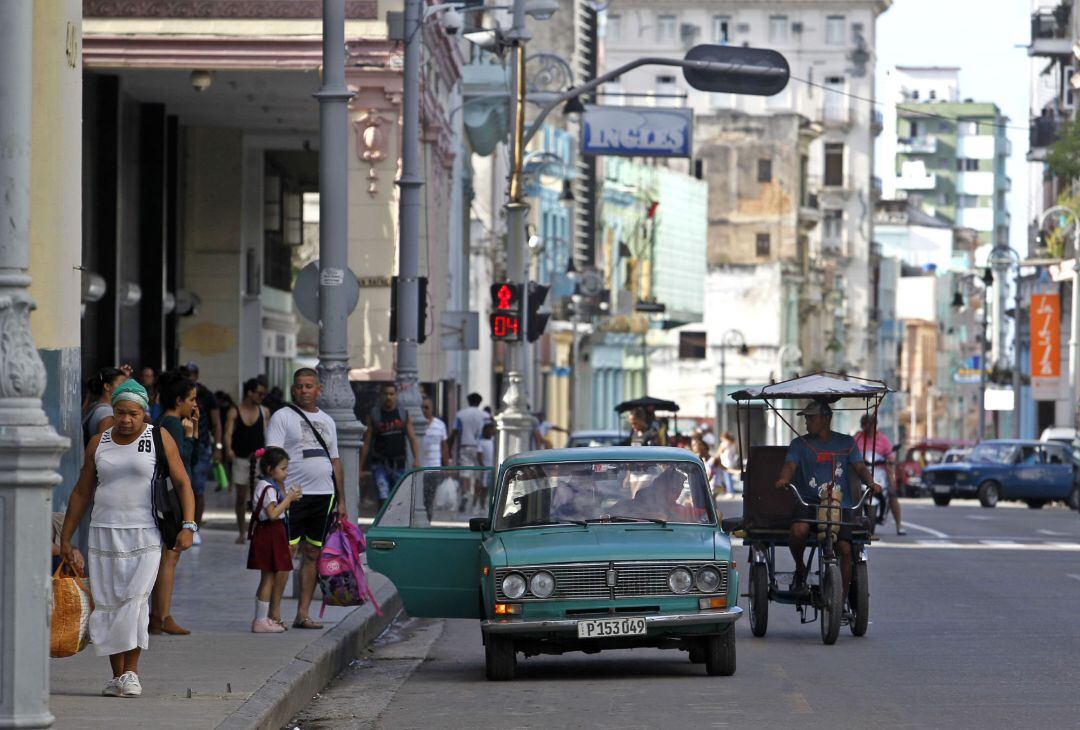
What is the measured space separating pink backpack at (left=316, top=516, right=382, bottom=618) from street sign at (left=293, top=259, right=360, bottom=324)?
3164mm

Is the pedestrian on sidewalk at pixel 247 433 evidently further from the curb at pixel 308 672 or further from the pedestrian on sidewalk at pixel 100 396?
the pedestrian on sidewalk at pixel 100 396

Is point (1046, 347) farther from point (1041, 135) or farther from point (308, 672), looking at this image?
point (308, 672)

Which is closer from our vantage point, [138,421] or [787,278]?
[138,421]

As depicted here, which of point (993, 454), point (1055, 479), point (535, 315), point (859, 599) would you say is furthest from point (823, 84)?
point (859, 599)

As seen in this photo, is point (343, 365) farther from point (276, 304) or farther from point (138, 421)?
point (276, 304)

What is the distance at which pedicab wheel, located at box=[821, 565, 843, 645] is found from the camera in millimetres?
15789

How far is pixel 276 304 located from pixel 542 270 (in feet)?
94.5

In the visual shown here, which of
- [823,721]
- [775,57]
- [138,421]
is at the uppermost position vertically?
[775,57]

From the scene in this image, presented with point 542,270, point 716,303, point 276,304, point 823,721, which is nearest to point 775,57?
point 823,721

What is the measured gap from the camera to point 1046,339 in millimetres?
80000

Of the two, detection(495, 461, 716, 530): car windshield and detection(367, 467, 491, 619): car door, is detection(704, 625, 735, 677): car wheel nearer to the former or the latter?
detection(495, 461, 716, 530): car windshield

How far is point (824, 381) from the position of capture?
17.4 meters

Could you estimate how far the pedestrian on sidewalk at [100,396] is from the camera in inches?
619

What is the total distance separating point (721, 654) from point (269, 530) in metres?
3.14
